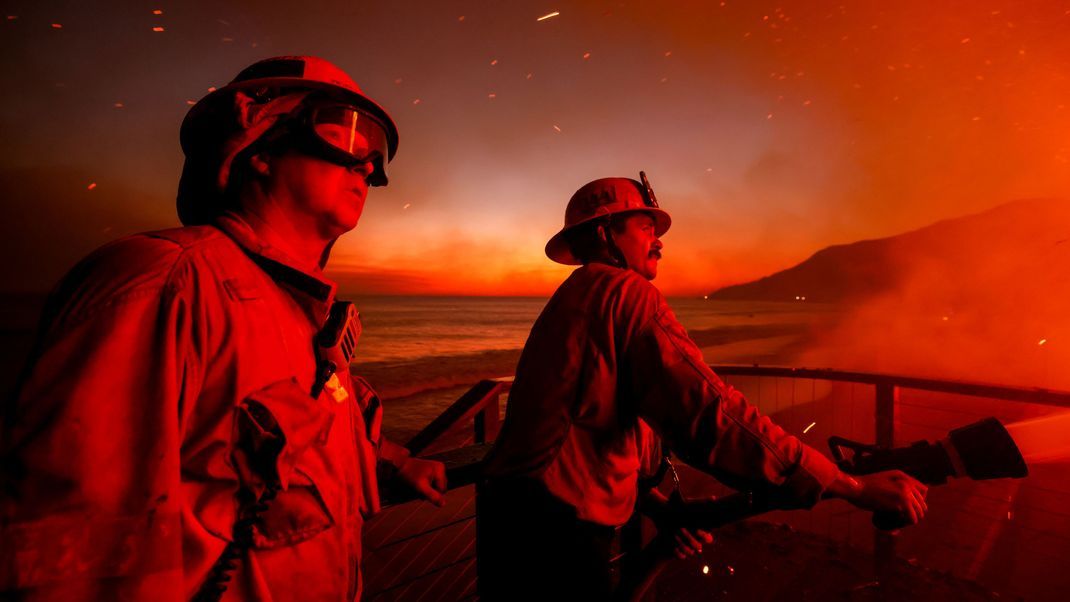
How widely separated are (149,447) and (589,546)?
1751 millimetres

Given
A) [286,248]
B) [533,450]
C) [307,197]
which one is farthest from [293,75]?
[533,450]

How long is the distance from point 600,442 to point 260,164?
5.64 ft

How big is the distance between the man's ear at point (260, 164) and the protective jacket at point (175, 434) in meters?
0.21

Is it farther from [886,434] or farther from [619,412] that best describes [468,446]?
[886,434]

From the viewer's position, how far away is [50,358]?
2.58 ft

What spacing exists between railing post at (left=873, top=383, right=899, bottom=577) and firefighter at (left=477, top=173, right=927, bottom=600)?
298cm

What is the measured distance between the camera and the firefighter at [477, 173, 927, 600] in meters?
1.62

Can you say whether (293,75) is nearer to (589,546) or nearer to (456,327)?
(589,546)

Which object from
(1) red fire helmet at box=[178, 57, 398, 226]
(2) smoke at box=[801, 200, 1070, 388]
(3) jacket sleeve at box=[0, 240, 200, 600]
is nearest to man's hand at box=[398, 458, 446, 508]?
(3) jacket sleeve at box=[0, 240, 200, 600]

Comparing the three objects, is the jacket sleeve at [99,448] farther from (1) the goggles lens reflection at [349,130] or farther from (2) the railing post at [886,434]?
(2) the railing post at [886,434]

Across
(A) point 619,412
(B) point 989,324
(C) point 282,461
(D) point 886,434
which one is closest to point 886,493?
(A) point 619,412

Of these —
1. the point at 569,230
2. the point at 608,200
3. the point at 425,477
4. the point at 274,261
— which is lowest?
the point at 425,477

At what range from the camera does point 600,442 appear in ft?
6.70

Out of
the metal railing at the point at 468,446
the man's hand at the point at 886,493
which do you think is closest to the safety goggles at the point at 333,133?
the metal railing at the point at 468,446
